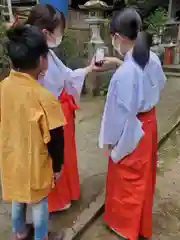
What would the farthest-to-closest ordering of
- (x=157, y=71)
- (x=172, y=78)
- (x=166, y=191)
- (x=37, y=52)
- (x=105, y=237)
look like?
(x=172, y=78) → (x=166, y=191) → (x=105, y=237) → (x=157, y=71) → (x=37, y=52)

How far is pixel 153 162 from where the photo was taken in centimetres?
232

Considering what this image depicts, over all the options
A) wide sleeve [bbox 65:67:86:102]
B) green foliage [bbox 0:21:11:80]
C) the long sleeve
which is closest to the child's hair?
the long sleeve

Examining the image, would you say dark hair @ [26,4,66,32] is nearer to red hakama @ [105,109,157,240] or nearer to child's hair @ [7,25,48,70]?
child's hair @ [7,25,48,70]

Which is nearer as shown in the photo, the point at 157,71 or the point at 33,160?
the point at 33,160

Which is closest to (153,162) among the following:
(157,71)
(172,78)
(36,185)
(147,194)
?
(147,194)

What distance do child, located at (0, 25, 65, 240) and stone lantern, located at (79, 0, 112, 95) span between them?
3916 millimetres

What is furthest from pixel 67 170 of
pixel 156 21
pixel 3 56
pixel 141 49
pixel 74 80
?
pixel 156 21

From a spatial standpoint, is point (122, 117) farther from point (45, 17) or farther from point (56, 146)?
point (45, 17)

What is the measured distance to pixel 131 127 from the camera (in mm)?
2025

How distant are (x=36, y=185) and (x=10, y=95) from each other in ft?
1.76

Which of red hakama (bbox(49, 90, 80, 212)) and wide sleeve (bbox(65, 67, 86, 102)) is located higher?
wide sleeve (bbox(65, 67, 86, 102))

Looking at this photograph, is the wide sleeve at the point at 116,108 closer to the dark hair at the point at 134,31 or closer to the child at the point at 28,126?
the dark hair at the point at 134,31

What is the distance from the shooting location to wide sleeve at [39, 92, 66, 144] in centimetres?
176

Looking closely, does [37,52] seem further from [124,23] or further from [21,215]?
[21,215]
